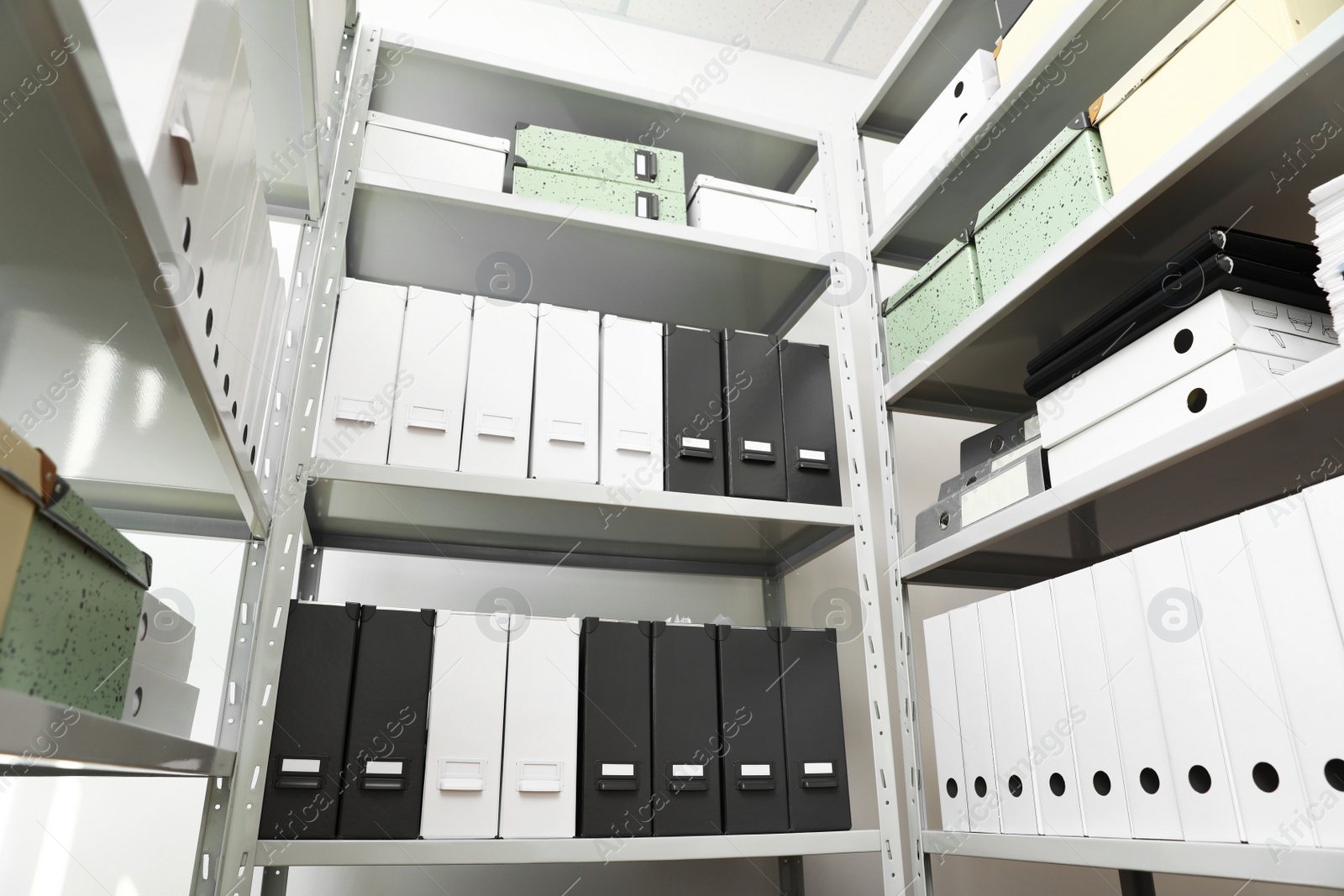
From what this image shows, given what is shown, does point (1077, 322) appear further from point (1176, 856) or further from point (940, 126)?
point (1176, 856)

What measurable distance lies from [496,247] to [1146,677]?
1220 millimetres

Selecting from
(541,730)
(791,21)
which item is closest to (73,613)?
(541,730)

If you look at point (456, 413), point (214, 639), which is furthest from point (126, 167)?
point (214, 639)

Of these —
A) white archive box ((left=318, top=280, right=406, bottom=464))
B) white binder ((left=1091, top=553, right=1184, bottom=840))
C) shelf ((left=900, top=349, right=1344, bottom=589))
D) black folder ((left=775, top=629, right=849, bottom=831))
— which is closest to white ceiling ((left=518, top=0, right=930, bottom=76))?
white archive box ((left=318, top=280, right=406, bottom=464))

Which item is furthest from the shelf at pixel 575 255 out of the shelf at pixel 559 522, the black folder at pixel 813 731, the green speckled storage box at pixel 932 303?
the black folder at pixel 813 731

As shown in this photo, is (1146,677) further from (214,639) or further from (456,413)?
(214,639)

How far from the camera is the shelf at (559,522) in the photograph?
4.23 feet

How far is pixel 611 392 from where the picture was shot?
1404mm

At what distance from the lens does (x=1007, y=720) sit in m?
1.16

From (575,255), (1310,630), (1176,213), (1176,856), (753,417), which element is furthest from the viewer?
(575,255)

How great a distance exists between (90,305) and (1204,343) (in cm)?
110

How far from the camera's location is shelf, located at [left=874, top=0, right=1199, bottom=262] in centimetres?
119

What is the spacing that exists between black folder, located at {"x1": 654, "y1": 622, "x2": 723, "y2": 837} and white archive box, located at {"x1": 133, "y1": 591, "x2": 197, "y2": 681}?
644mm

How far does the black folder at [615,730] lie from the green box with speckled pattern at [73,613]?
2.14ft
